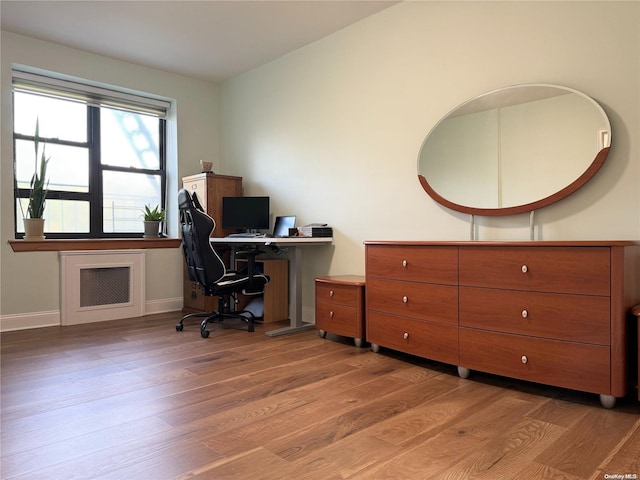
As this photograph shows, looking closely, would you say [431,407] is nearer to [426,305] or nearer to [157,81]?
[426,305]

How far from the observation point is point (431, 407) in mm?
2062

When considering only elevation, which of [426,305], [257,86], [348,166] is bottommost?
[426,305]

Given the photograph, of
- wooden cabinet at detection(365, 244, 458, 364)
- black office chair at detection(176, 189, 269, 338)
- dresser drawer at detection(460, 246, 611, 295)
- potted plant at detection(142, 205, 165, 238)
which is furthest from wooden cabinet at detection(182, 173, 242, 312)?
dresser drawer at detection(460, 246, 611, 295)

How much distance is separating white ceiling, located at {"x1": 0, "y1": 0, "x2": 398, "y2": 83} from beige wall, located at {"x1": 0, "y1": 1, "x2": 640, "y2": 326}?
172 mm

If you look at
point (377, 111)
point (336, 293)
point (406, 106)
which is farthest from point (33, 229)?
point (406, 106)

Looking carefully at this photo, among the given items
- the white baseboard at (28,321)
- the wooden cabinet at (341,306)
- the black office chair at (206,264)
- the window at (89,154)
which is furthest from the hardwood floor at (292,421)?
the window at (89,154)

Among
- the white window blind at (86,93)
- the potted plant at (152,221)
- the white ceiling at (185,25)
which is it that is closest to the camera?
the white ceiling at (185,25)

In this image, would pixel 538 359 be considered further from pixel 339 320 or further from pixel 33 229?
pixel 33 229

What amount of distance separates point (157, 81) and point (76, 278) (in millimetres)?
2296

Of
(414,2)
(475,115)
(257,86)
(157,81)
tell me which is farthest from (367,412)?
(157,81)

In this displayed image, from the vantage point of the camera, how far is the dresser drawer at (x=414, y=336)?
2543 mm

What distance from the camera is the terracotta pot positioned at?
13.1 feet

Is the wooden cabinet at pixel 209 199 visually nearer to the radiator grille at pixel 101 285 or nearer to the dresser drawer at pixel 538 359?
the radiator grille at pixel 101 285

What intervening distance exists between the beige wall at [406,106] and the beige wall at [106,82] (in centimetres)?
34
